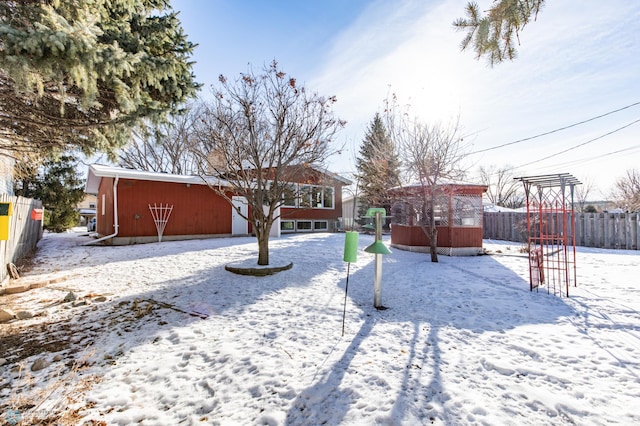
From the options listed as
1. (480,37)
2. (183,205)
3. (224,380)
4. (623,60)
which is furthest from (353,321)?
(183,205)

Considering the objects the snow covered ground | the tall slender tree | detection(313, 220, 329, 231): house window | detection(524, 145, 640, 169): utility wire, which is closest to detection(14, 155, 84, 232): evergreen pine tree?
the snow covered ground

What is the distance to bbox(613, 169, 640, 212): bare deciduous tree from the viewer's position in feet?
70.2

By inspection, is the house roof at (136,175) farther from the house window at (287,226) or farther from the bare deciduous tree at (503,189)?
the bare deciduous tree at (503,189)

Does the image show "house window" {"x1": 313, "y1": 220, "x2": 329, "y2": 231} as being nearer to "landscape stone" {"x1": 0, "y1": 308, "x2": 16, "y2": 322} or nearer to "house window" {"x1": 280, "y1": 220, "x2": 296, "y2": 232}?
"house window" {"x1": 280, "y1": 220, "x2": 296, "y2": 232}

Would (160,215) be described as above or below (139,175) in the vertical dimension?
below

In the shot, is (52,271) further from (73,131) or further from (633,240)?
(633,240)

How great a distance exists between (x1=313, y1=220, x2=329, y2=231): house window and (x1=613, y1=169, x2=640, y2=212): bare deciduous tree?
21278 millimetres

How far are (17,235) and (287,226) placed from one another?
1152cm

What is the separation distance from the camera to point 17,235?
281 inches

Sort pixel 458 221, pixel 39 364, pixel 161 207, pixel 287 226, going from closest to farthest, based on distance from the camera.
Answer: pixel 39 364
pixel 458 221
pixel 161 207
pixel 287 226

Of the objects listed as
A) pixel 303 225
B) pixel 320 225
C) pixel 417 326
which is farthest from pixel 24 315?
pixel 320 225

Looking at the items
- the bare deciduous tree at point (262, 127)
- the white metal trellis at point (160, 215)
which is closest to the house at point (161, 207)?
the white metal trellis at point (160, 215)

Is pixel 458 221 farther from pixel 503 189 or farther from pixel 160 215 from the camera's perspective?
pixel 503 189

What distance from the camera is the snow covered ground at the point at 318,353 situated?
7.67 feet
